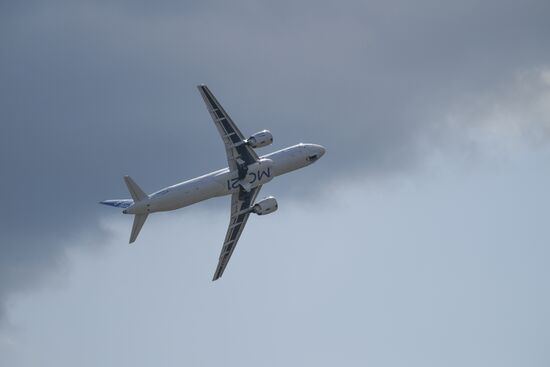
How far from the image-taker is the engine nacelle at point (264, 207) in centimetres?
19388

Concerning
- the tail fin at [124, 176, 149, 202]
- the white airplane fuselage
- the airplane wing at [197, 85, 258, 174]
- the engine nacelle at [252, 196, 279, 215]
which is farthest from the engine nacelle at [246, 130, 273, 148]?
the tail fin at [124, 176, 149, 202]

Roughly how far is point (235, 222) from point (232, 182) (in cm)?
1022

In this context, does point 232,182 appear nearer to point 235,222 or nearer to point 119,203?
point 235,222

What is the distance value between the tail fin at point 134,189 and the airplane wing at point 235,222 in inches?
610

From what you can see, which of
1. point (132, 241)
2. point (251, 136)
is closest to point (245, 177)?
point (251, 136)

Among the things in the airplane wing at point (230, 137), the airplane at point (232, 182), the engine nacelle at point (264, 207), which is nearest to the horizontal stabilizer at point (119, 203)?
the airplane at point (232, 182)

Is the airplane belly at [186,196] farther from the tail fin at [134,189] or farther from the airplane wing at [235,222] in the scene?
the airplane wing at [235,222]

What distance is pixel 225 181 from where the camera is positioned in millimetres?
186875

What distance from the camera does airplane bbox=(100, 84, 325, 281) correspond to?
181 meters

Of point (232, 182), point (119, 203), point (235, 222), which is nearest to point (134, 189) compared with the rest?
point (119, 203)

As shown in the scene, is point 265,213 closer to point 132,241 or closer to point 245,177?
point 245,177

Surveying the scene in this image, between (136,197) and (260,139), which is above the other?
(260,139)

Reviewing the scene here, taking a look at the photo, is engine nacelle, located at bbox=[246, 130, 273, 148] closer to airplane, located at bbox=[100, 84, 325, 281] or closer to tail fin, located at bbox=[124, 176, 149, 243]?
airplane, located at bbox=[100, 84, 325, 281]

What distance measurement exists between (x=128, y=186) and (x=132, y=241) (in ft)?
21.1
